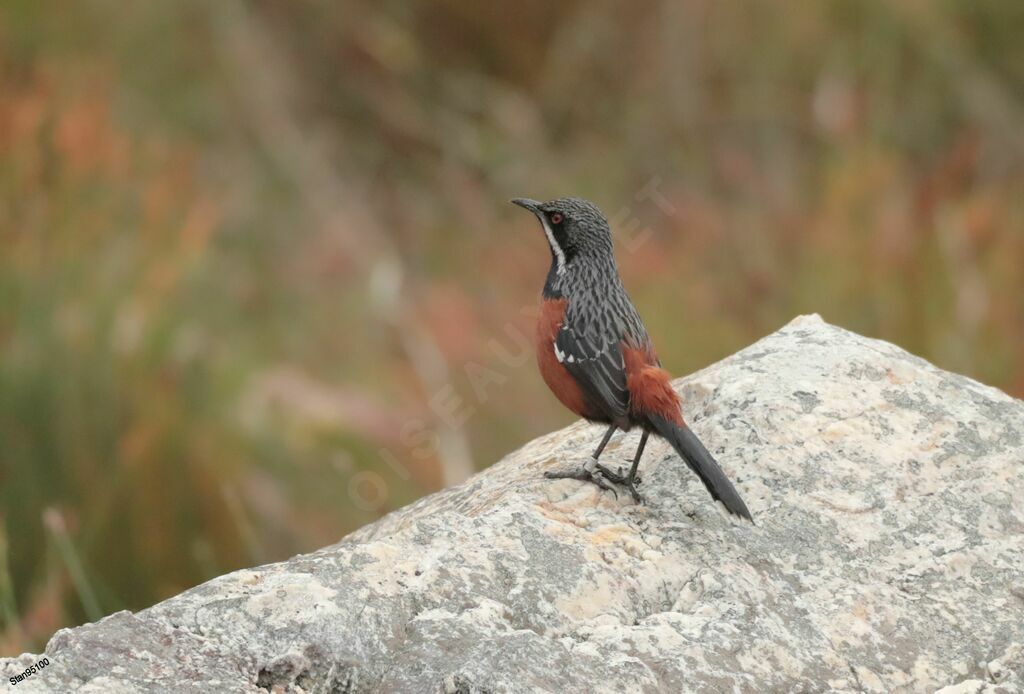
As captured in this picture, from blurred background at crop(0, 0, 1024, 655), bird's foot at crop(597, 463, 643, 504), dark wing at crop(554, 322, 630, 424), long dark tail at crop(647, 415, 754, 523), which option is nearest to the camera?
long dark tail at crop(647, 415, 754, 523)

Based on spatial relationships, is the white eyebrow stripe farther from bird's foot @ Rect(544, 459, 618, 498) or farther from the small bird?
bird's foot @ Rect(544, 459, 618, 498)

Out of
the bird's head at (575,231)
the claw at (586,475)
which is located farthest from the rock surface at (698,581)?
the bird's head at (575,231)

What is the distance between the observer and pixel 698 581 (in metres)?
2.87

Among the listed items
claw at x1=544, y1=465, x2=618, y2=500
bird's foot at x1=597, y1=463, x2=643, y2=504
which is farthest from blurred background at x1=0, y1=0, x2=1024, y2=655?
bird's foot at x1=597, y1=463, x2=643, y2=504

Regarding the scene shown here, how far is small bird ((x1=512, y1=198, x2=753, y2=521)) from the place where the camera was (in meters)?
3.28

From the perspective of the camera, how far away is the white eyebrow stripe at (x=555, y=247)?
13.2 ft

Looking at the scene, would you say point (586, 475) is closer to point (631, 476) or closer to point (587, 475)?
point (587, 475)

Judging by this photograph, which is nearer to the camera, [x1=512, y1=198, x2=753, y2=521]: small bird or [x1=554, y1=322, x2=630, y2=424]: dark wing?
[x1=512, y1=198, x2=753, y2=521]: small bird

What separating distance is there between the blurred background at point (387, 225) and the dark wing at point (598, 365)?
4.53 ft

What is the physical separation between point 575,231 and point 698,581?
1419mm

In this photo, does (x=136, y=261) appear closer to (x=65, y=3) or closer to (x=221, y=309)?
(x=221, y=309)

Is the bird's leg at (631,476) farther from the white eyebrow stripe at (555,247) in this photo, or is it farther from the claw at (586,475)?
the white eyebrow stripe at (555,247)

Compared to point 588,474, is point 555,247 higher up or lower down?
higher up

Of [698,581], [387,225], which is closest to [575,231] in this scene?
[698,581]
